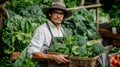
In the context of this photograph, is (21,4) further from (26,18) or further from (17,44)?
(17,44)

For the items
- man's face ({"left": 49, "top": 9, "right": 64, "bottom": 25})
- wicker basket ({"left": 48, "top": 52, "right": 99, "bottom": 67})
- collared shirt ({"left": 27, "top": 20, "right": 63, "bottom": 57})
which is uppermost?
man's face ({"left": 49, "top": 9, "right": 64, "bottom": 25})

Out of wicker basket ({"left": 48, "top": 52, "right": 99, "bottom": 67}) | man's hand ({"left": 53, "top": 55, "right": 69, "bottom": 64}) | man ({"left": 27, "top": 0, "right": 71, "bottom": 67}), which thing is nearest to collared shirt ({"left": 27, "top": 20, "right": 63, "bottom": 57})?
man ({"left": 27, "top": 0, "right": 71, "bottom": 67})

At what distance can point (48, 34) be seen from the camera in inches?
215

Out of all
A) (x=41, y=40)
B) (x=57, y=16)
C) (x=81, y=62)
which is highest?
(x=57, y=16)

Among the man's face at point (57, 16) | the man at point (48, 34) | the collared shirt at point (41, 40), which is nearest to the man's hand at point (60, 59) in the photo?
the man at point (48, 34)

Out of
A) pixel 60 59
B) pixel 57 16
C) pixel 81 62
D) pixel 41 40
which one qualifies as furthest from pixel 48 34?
pixel 81 62

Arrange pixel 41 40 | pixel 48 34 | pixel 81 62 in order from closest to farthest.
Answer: pixel 81 62, pixel 41 40, pixel 48 34

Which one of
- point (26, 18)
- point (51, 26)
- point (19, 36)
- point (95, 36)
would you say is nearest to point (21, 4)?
point (26, 18)

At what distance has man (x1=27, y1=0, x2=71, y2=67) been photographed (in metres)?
5.22

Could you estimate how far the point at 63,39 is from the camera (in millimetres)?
5566

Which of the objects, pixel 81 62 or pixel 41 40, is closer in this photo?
pixel 81 62

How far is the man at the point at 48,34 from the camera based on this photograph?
5223 mm

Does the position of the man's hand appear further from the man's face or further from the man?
the man's face

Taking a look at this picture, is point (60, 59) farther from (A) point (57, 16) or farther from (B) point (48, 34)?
(A) point (57, 16)
